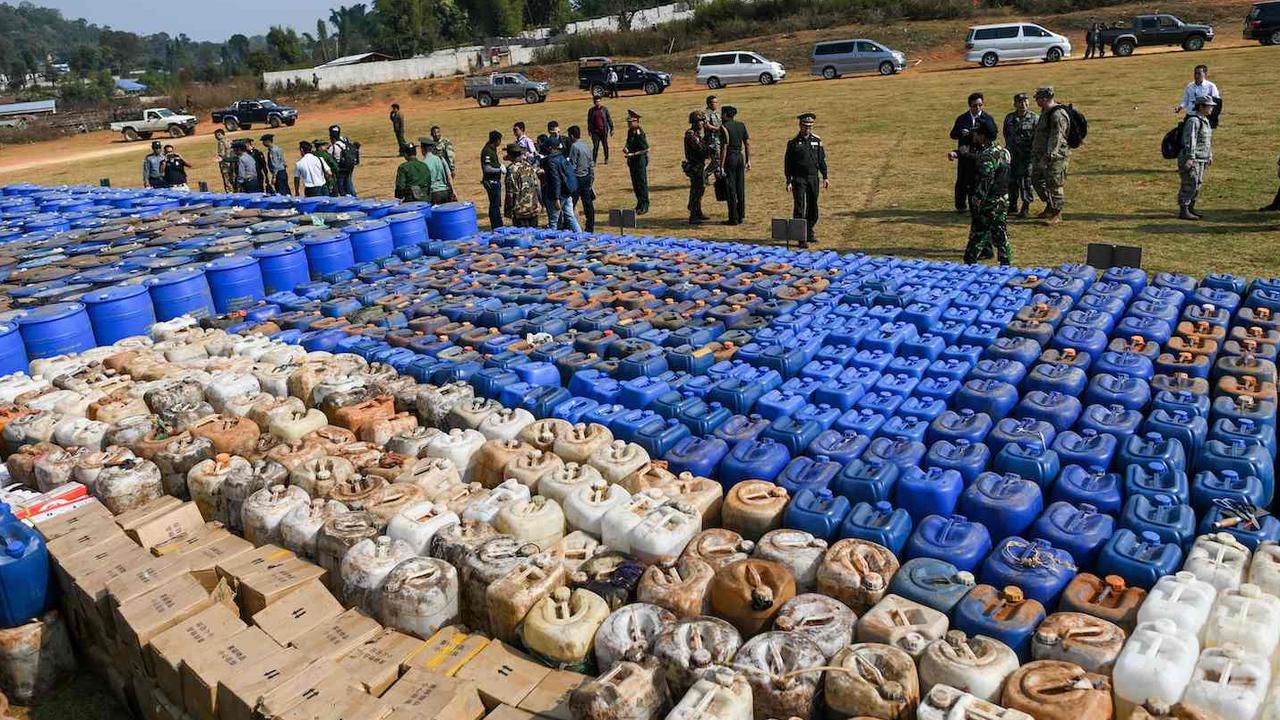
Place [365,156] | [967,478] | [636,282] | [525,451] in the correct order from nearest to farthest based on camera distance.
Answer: [967,478] → [525,451] → [636,282] → [365,156]

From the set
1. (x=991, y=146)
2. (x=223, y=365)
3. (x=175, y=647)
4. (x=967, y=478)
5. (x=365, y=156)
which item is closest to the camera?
(x=175, y=647)

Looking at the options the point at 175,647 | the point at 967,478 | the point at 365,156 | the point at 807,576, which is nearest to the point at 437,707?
the point at 175,647

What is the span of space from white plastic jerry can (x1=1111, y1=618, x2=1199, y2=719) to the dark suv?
29.0 metres

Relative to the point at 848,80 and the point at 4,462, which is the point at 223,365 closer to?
the point at 4,462

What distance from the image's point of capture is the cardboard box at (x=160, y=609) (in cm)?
407

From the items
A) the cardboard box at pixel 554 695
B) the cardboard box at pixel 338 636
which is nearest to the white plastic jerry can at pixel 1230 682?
the cardboard box at pixel 554 695

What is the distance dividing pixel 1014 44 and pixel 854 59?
4885mm

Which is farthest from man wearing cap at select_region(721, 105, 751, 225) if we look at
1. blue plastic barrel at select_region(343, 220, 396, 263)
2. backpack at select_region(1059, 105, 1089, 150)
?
blue plastic barrel at select_region(343, 220, 396, 263)

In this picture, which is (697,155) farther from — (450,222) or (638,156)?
(450,222)

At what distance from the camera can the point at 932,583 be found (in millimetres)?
3814

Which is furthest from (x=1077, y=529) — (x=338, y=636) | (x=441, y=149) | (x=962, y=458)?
(x=441, y=149)

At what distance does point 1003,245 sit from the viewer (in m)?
9.34

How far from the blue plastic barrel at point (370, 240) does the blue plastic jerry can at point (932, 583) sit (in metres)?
7.74

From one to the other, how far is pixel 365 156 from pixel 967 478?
2212cm
